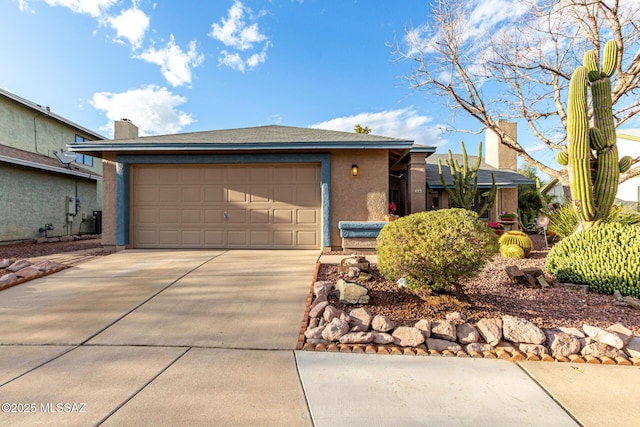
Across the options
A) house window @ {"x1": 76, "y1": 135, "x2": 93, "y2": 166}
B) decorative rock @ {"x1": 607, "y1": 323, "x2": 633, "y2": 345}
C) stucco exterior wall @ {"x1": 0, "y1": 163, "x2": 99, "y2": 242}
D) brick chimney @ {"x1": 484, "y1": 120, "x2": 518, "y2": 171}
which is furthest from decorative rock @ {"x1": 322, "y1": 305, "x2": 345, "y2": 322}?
house window @ {"x1": 76, "y1": 135, "x2": 93, "y2": 166}

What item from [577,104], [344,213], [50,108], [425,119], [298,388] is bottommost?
[298,388]

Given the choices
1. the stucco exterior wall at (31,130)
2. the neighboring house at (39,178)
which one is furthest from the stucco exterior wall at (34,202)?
the stucco exterior wall at (31,130)

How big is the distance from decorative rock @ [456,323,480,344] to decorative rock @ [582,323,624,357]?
116 cm

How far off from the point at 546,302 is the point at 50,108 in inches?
746

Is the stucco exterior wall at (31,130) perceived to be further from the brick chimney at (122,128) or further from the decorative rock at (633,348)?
the decorative rock at (633,348)

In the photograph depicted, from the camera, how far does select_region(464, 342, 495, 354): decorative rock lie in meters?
2.98

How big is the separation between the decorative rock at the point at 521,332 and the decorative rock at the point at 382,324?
3.87 ft

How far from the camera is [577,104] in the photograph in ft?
19.0

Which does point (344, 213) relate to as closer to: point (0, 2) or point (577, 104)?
point (577, 104)

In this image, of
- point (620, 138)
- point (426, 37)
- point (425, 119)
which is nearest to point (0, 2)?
point (426, 37)

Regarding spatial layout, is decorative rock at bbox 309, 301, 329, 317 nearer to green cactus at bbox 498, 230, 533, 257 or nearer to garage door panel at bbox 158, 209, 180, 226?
green cactus at bbox 498, 230, 533, 257

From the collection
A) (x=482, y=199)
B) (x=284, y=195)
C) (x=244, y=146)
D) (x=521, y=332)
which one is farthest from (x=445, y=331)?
(x=482, y=199)

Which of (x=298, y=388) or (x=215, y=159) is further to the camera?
(x=215, y=159)

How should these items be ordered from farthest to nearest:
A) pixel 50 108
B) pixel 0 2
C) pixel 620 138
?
1. pixel 620 138
2. pixel 50 108
3. pixel 0 2
